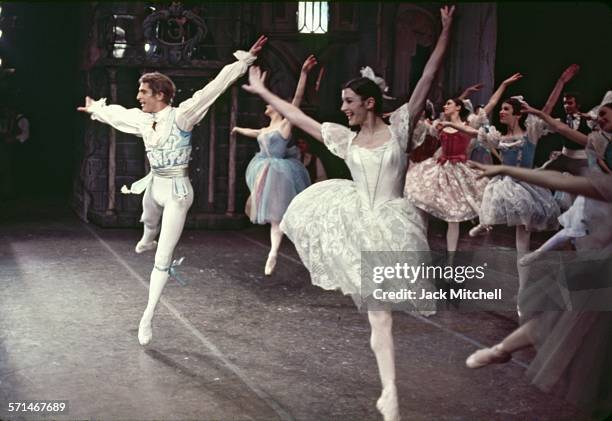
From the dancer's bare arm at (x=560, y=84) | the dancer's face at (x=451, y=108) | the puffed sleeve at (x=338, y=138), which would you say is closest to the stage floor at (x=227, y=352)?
the puffed sleeve at (x=338, y=138)

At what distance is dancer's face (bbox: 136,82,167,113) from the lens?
4781mm

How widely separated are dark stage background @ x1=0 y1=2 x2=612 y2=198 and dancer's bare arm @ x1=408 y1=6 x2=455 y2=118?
20.4ft

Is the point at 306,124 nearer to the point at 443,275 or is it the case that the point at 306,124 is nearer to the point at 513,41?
the point at 443,275

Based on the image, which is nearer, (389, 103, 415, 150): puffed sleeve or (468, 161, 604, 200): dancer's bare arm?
(468, 161, 604, 200): dancer's bare arm

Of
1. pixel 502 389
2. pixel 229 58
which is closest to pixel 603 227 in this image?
pixel 502 389

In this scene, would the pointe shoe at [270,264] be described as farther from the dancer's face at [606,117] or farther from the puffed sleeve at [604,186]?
the puffed sleeve at [604,186]

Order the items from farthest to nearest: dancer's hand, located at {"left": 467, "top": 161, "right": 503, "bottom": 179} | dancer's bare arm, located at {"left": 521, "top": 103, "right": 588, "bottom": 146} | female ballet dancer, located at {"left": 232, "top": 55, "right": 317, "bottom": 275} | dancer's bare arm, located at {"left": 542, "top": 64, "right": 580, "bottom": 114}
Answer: female ballet dancer, located at {"left": 232, "top": 55, "right": 317, "bottom": 275} < dancer's bare arm, located at {"left": 542, "top": 64, "right": 580, "bottom": 114} < dancer's bare arm, located at {"left": 521, "top": 103, "right": 588, "bottom": 146} < dancer's hand, located at {"left": 467, "top": 161, "right": 503, "bottom": 179}

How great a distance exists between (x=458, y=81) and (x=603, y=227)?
1049 centimetres

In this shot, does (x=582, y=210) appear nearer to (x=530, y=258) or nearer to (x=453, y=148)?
(x=530, y=258)

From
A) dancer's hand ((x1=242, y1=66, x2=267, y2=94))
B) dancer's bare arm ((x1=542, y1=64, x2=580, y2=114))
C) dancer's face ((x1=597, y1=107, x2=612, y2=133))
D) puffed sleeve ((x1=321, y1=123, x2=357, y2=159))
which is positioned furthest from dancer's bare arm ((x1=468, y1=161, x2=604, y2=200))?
dancer's bare arm ((x1=542, y1=64, x2=580, y2=114))

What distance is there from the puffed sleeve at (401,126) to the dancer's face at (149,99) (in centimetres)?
174

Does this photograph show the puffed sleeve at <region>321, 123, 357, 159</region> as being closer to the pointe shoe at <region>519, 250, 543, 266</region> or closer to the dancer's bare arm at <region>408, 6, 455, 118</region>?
the dancer's bare arm at <region>408, 6, 455, 118</region>

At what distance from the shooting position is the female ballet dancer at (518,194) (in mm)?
6213

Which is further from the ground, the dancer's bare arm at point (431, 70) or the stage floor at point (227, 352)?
the dancer's bare arm at point (431, 70)
